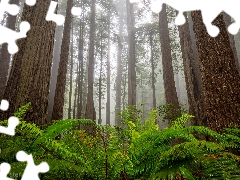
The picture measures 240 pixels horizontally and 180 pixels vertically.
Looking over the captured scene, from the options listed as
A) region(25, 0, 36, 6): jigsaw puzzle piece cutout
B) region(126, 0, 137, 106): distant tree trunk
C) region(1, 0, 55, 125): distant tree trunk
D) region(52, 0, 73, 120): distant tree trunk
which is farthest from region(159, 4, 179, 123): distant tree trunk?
region(25, 0, 36, 6): jigsaw puzzle piece cutout

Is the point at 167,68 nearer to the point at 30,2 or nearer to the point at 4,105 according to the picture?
the point at 30,2

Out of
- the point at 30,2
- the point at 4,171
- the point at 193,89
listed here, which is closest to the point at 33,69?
the point at 30,2

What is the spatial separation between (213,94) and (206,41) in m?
0.97

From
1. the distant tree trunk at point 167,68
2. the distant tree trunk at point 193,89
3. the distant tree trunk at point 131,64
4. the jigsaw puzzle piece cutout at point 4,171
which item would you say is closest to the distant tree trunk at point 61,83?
the distant tree trunk at point 167,68

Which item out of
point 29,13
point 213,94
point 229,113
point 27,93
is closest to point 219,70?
point 213,94

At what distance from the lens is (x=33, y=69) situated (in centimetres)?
409

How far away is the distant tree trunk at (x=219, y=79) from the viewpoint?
3664mm

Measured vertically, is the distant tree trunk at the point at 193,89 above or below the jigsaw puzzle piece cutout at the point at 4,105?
above

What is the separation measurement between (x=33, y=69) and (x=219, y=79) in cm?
306

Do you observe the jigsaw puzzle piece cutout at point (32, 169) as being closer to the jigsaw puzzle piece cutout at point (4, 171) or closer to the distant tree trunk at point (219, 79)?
the jigsaw puzzle piece cutout at point (4, 171)

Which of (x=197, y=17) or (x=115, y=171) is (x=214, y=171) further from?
(x=197, y=17)

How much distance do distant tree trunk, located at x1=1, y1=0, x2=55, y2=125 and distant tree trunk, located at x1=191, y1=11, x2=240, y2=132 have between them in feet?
8.72

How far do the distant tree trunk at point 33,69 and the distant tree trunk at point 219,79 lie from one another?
2658 mm

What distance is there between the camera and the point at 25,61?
4113 millimetres
